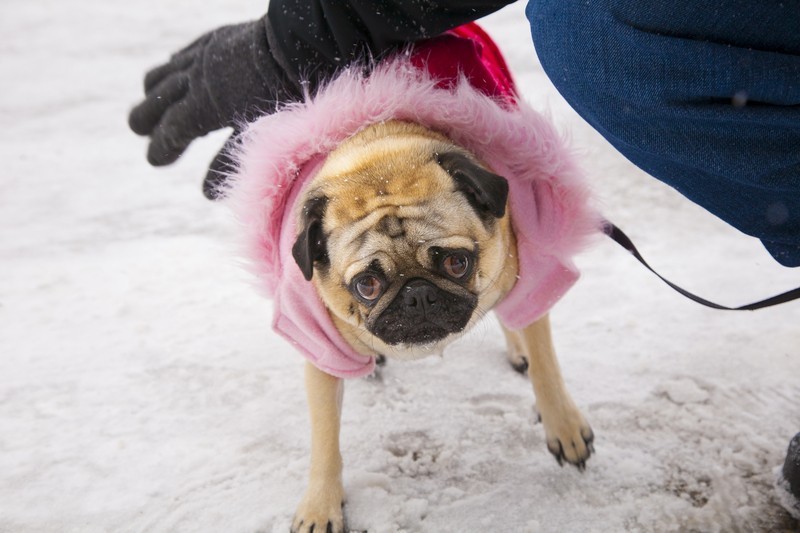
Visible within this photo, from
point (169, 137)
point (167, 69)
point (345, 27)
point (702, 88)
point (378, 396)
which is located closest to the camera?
point (702, 88)

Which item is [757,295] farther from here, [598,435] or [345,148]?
[345,148]

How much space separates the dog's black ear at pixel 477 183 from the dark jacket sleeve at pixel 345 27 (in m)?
0.46

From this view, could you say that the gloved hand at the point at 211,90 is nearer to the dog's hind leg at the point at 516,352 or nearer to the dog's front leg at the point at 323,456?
the dog's front leg at the point at 323,456

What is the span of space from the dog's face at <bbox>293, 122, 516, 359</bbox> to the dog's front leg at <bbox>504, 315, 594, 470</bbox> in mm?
479

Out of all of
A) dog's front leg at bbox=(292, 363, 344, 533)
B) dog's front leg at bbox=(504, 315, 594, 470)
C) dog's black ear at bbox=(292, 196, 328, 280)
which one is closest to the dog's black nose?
dog's black ear at bbox=(292, 196, 328, 280)

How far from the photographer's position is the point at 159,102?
2611mm

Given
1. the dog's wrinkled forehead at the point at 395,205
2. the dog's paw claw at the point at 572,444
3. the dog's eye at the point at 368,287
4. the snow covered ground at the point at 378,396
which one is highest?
the dog's wrinkled forehead at the point at 395,205

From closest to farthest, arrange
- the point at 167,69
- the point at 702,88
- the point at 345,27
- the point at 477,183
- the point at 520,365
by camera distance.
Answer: the point at 702,88
the point at 477,183
the point at 345,27
the point at 167,69
the point at 520,365

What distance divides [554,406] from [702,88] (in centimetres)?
135

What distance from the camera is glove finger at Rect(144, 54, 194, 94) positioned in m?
2.64

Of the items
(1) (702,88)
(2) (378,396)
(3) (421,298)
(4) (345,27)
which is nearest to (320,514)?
(2) (378,396)

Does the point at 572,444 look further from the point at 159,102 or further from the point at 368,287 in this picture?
the point at 159,102

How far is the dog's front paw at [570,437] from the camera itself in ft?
8.22

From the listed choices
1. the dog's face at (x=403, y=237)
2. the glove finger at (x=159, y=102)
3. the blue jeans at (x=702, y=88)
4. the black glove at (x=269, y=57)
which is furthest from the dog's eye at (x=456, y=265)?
the glove finger at (x=159, y=102)
